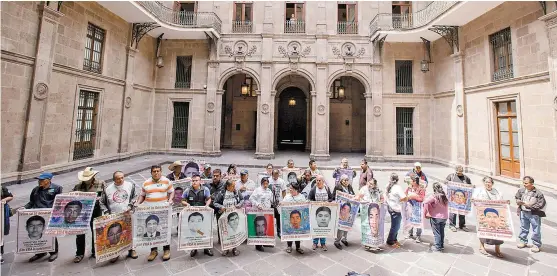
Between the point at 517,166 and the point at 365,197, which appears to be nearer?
the point at 365,197

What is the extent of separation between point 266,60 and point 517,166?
13222mm

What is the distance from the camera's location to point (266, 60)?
49.3ft

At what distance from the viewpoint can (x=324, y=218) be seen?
189 inches

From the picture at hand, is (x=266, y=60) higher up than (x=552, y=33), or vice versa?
(x=266, y=60)

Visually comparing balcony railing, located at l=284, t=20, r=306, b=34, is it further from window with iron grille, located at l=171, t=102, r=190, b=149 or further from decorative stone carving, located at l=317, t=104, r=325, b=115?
window with iron grille, located at l=171, t=102, r=190, b=149

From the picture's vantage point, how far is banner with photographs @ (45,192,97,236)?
4090 mm

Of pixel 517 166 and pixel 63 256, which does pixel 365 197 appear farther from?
pixel 517 166

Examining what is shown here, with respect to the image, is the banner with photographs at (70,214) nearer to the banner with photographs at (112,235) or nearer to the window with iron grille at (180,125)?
the banner with photographs at (112,235)

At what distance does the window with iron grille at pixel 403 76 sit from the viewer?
49.6 ft

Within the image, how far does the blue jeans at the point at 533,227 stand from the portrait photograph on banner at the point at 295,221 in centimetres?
445

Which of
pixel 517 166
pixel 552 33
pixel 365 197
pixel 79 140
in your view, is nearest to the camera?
pixel 365 197

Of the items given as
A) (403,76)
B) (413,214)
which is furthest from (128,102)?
(403,76)

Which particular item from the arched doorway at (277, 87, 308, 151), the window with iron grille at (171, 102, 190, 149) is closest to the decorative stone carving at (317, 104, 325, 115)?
the arched doorway at (277, 87, 308, 151)

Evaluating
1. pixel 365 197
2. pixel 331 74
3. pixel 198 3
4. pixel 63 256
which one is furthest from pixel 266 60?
pixel 63 256
